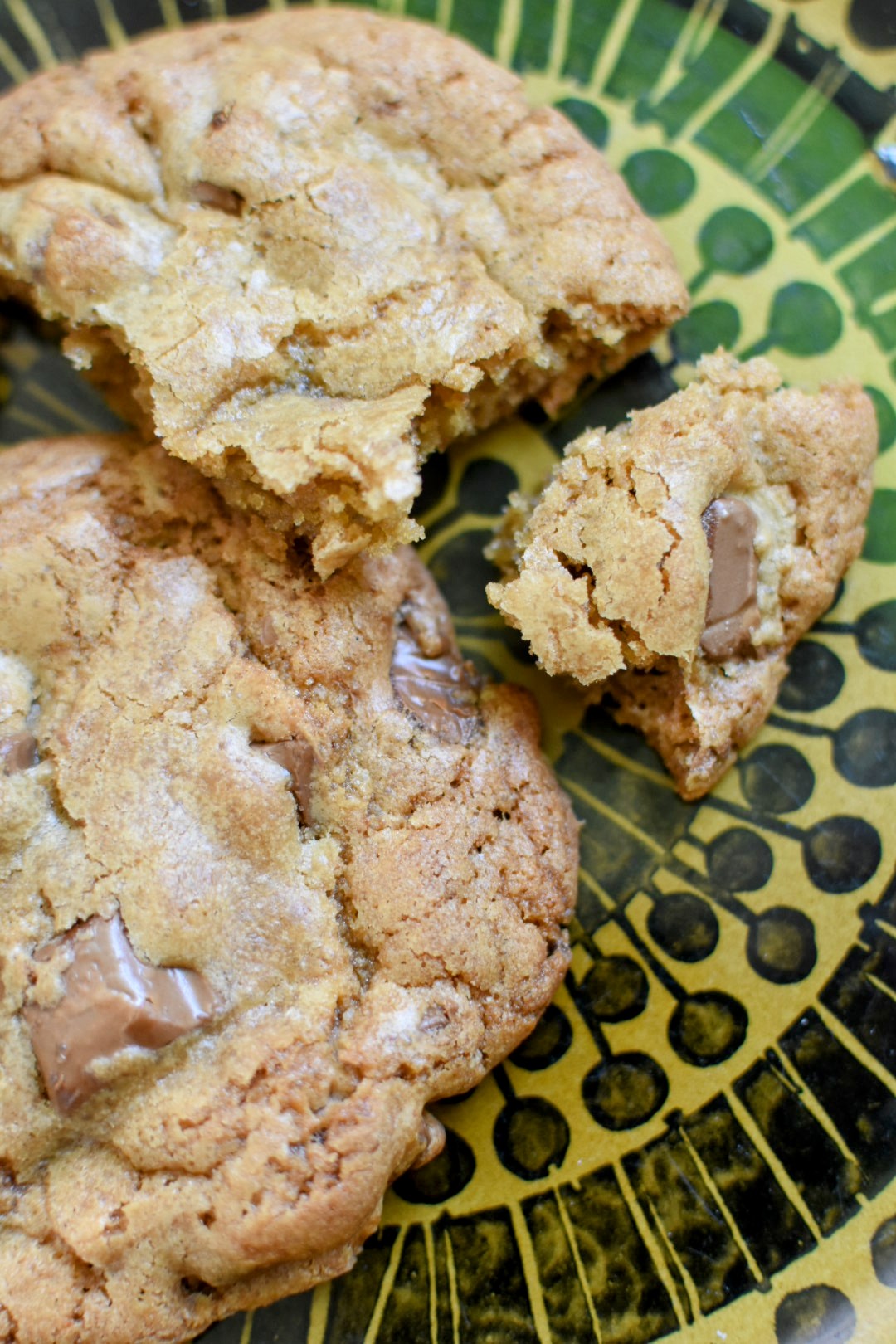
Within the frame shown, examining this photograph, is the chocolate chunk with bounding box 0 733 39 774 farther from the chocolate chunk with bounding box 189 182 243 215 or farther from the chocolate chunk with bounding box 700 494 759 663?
the chocolate chunk with bounding box 700 494 759 663

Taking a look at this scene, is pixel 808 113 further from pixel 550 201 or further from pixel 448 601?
pixel 448 601

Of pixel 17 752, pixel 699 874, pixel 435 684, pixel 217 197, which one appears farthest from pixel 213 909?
pixel 217 197

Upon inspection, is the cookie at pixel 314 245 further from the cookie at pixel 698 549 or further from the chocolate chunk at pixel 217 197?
the cookie at pixel 698 549

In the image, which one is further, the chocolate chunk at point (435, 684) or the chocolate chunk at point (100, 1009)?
the chocolate chunk at point (435, 684)

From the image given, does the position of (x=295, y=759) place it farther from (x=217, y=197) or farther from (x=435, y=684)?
(x=217, y=197)

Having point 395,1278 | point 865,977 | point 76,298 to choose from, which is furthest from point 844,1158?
point 76,298

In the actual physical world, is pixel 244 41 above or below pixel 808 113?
below

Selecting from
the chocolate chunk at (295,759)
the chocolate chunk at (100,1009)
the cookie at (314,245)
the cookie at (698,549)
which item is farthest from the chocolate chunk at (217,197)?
the chocolate chunk at (100,1009)
